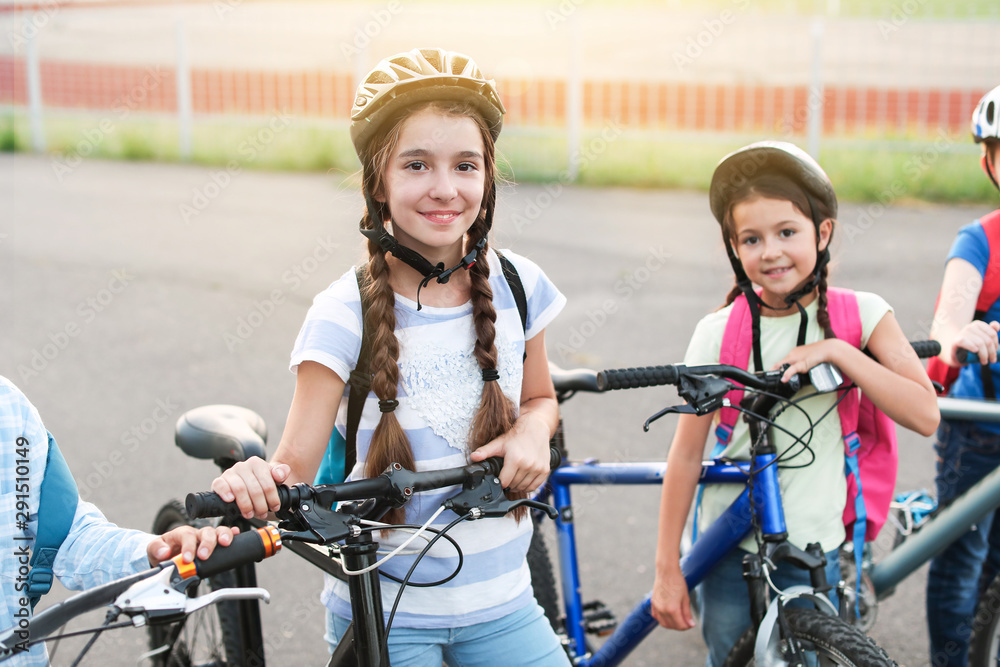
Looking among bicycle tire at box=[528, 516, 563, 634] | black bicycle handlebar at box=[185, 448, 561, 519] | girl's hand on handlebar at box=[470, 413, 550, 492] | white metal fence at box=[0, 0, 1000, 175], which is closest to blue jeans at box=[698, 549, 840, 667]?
bicycle tire at box=[528, 516, 563, 634]

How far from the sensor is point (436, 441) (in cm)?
227

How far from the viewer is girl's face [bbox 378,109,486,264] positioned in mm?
2184

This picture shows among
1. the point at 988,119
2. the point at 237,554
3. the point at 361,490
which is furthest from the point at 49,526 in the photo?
the point at 988,119

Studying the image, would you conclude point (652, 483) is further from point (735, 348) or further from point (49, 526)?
point (49, 526)

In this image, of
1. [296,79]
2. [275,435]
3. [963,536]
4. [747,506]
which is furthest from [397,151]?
[296,79]

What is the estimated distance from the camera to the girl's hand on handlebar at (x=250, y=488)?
5.75 ft

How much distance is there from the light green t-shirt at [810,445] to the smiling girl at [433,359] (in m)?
0.64

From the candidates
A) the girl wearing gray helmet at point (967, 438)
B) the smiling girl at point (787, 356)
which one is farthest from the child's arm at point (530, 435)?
the girl wearing gray helmet at point (967, 438)

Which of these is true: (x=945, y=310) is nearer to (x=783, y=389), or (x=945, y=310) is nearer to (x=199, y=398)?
(x=783, y=389)

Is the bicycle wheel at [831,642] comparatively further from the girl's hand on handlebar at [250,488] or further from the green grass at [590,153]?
the green grass at [590,153]

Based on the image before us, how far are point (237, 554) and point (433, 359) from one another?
792mm

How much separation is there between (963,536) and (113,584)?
2.86 meters

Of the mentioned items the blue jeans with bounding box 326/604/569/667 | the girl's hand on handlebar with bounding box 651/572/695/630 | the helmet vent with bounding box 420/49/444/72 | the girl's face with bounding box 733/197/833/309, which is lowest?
the girl's hand on handlebar with bounding box 651/572/695/630

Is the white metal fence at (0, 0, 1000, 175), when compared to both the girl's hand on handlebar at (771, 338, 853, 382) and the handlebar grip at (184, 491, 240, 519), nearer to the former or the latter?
the girl's hand on handlebar at (771, 338, 853, 382)
